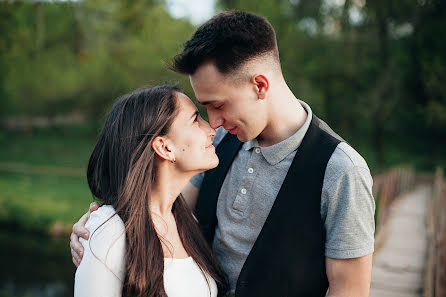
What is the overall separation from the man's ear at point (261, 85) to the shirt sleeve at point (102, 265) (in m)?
0.91

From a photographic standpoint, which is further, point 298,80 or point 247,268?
point 298,80

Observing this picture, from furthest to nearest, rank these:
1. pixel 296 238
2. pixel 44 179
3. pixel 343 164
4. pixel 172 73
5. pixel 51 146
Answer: pixel 51 146, pixel 44 179, pixel 172 73, pixel 296 238, pixel 343 164

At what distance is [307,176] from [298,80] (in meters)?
15.4

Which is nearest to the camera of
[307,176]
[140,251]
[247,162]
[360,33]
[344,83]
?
[140,251]

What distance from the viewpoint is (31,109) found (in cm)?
2461

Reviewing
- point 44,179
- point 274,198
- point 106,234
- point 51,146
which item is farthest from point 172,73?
point 106,234

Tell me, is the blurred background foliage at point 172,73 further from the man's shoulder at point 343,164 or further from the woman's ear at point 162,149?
the man's shoulder at point 343,164

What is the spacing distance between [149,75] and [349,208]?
63.9 ft

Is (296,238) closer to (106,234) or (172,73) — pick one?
Result: (106,234)

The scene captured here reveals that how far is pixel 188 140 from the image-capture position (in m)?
2.02

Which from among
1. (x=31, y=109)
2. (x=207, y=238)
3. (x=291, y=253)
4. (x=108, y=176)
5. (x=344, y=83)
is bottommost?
(x=31, y=109)

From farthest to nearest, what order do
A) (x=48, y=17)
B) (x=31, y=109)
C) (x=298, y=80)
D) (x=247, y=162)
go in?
(x=31, y=109), (x=48, y=17), (x=298, y=80), (x=247, y=162)

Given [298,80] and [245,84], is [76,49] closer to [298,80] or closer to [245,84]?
[298,80]

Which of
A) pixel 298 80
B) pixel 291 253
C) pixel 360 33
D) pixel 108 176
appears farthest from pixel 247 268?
pixel 360 33
